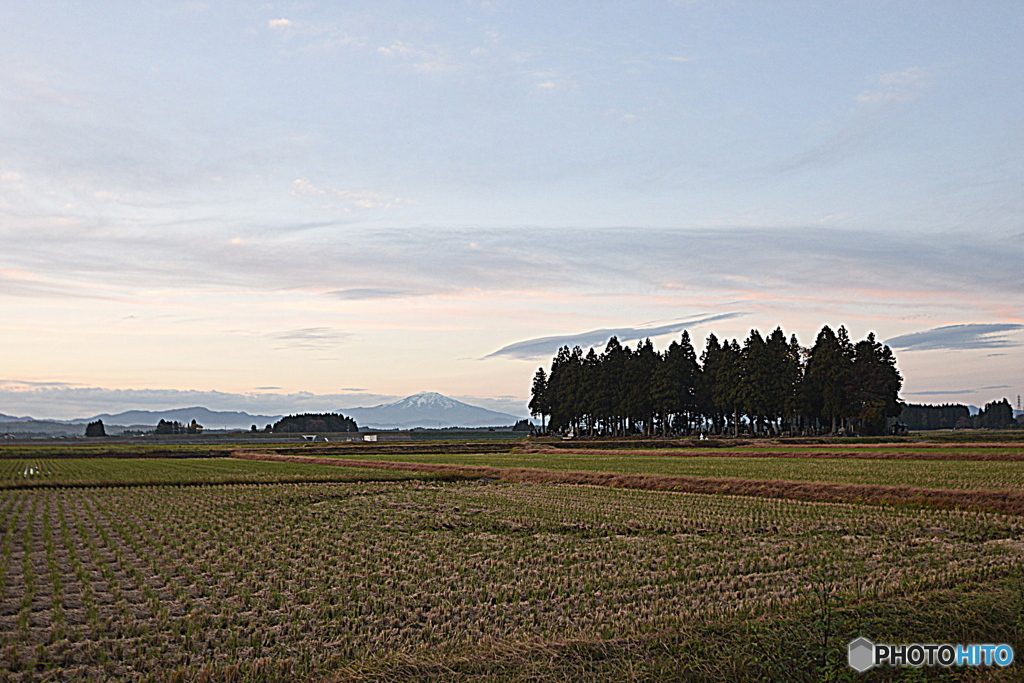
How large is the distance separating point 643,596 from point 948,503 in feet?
55.1

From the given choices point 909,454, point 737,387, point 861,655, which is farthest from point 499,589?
point 737,387

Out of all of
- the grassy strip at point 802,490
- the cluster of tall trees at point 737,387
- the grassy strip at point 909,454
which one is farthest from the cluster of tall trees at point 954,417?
the grassy strip at point 802,490

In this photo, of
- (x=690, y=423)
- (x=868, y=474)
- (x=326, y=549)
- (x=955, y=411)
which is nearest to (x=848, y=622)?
(x=326, y=549)

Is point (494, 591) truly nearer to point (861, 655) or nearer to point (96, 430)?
point (861, 655)

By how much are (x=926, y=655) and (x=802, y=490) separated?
2208cm

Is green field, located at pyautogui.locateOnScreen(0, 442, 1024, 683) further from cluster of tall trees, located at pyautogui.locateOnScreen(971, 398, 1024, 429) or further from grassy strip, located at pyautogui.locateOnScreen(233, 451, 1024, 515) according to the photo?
cluster of tall trees, located at pyautogui.locateOnScreen(971, 398, 1024, 429)

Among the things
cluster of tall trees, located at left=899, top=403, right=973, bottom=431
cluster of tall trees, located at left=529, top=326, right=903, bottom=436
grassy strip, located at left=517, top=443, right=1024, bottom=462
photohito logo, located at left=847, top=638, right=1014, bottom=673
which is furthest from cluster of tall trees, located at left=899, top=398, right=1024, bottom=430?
photohito logo, located at left=847, top=638, right=1014, bottom=673

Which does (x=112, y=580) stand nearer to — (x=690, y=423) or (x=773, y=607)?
(x=773, y=607)

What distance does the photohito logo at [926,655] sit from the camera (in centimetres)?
738

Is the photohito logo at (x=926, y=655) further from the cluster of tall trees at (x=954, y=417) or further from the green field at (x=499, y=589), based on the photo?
the cluster of tall trees at (x=954, y=417)

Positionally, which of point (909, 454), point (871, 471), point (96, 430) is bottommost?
point (96, 430)

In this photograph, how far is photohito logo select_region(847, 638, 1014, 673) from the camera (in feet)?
24.2

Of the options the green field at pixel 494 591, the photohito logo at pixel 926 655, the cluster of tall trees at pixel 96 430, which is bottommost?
the cluster of tall trees at pixel 96 430

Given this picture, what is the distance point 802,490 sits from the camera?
28.5 m
